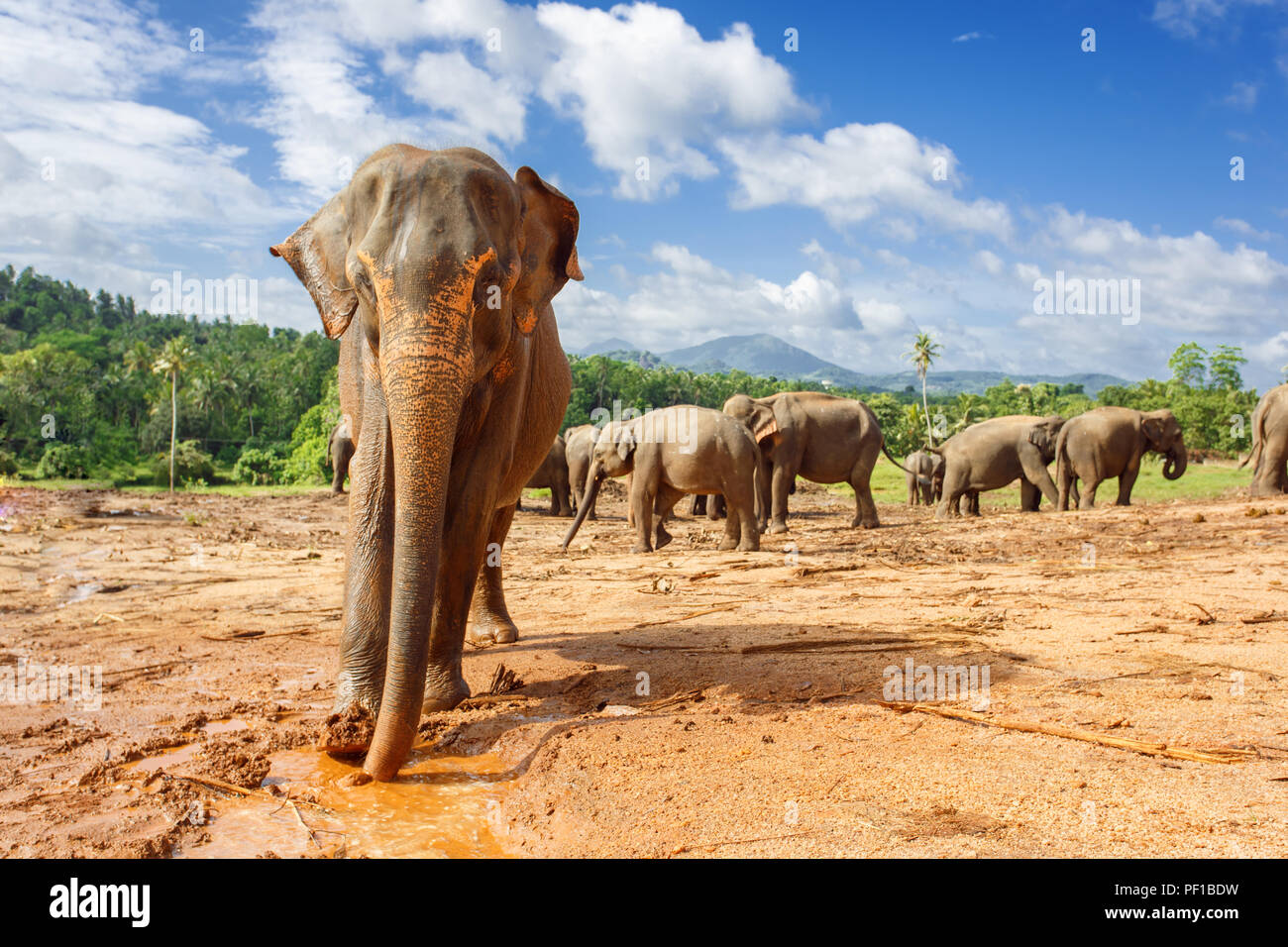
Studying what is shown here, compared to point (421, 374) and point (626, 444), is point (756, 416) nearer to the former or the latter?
point (626, 444)

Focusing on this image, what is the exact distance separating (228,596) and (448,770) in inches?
292

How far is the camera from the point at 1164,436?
23.5 metres

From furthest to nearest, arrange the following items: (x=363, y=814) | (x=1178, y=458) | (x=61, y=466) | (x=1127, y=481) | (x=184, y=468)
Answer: (x=184, y=468), (x=61, y=466), (x=1178, y=458), (x=1127, y=481), (x=363, y=814)

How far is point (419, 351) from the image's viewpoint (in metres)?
4.49

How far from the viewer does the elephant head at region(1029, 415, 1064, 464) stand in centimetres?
2330

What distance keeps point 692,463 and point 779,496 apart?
5.36 meters

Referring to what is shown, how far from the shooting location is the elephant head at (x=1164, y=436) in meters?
23.4

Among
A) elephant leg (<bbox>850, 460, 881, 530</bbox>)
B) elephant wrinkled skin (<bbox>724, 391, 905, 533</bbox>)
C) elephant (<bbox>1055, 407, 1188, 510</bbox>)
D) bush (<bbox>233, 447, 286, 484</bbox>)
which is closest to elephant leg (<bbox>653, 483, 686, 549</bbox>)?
elephant wrinkled skin (<bbox>724, 391, 905, 533</bbox>)

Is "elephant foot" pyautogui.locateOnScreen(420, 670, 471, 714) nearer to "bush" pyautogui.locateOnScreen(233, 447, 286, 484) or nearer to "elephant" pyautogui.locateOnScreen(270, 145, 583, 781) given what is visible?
"elephant" pyautogui.locateOnScreen(270, 145, 583, 781)

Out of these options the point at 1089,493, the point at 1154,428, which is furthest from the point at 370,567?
the point at 1154,428

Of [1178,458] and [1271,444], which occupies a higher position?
[1271,444]

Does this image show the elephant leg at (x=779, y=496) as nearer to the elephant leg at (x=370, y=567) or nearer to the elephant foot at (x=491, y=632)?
the elephant foot at (x=491, y=632)

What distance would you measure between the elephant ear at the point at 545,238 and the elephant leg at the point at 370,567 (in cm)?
134

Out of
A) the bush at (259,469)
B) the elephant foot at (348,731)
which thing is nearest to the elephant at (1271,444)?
the elephant foot at (348,731)
